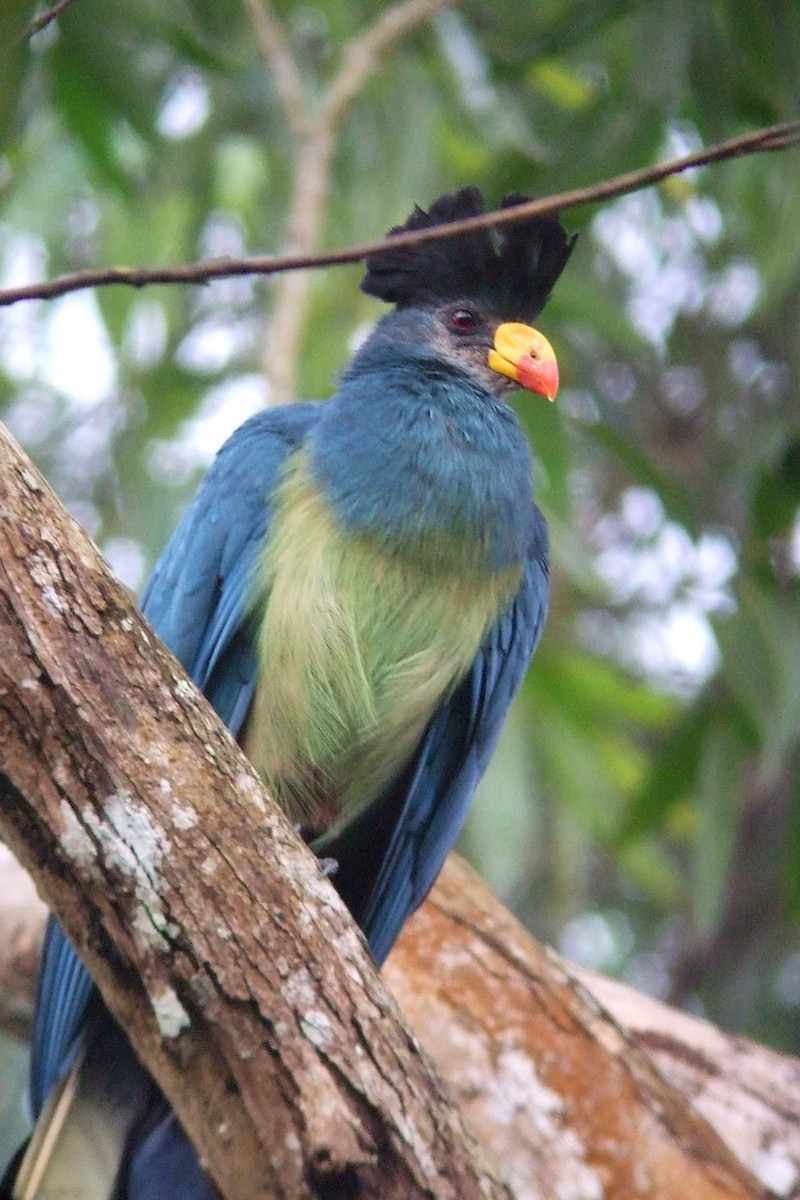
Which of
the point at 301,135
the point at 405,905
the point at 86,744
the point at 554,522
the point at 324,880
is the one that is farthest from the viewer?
the point at 554,522

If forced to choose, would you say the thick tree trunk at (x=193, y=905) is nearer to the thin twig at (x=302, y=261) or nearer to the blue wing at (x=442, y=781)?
the thin twig at (x=302, y=261)

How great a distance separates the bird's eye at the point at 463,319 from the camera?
3.50 metres

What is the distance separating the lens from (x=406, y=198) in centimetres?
533

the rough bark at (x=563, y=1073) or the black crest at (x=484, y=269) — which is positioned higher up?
the black crest at (x=484, y=269)

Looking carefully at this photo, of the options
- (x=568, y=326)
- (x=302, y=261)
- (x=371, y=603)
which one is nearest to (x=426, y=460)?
(x=371, y=603)

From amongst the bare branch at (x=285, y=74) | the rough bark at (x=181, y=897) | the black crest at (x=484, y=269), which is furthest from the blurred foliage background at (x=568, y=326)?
the rough bark at (x=181, y=897)

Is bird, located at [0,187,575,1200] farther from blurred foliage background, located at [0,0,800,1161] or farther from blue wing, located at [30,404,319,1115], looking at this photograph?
blurred foliage background, located at [0,0,800,1161]

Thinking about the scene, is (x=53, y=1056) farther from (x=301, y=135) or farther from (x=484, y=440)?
(x=301, y=135)

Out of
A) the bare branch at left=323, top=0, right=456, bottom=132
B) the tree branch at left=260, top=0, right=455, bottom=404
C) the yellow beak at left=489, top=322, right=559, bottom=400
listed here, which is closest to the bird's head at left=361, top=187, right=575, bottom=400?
→ the yellow beak at left=489, top=322, right=559, bottom=400

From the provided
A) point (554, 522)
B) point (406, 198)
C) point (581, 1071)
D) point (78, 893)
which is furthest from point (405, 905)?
point (406, 198)

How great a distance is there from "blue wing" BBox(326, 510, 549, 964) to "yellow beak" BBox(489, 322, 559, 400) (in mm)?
316

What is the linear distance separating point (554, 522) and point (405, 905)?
7.29 feet

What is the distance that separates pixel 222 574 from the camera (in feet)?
10.6

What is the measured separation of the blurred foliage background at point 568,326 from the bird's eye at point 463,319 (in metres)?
0.97
